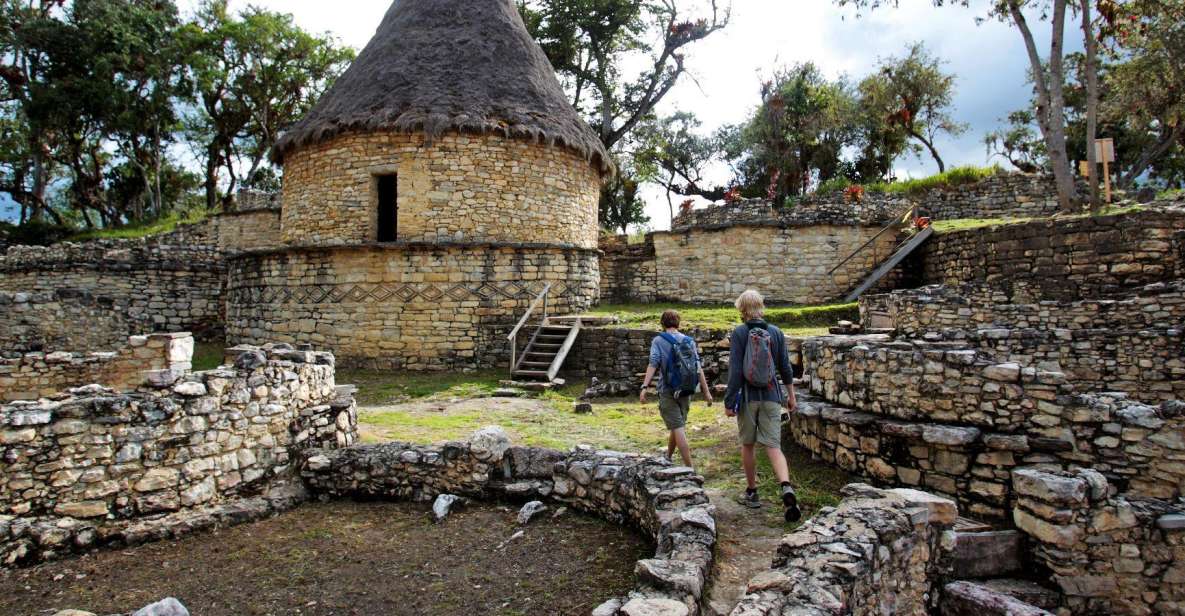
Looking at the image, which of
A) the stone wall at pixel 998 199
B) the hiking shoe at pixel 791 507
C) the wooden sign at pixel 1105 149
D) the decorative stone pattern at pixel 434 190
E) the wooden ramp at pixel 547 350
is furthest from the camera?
the stone wall at pixel 998 199

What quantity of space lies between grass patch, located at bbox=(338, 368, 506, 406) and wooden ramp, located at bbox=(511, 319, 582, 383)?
64cm

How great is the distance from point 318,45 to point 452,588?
29.8 m

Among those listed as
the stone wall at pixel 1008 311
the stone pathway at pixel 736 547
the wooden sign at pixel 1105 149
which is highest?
the wooden sign at pixel 1105 149

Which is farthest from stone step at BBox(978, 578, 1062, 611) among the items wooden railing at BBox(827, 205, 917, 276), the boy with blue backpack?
wooden railing at BBox(827, 205, 917, 276)

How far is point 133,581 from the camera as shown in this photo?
13.6 ft

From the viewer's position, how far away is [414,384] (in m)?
11.7

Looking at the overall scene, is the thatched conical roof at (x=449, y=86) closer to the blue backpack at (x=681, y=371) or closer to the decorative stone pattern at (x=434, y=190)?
the decorative stone pattern at (x=434, y=190)

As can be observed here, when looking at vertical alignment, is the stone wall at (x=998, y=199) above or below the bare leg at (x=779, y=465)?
above

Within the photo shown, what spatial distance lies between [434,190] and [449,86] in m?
2.67

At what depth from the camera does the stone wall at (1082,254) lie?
1052 centimetres

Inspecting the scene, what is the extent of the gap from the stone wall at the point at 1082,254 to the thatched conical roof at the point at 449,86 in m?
9.28

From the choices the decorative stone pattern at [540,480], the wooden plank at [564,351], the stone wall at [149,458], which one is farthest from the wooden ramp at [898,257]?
the stone wall at [149,458]

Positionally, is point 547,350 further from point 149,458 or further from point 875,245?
point 875,245

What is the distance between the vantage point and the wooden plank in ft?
37.5
